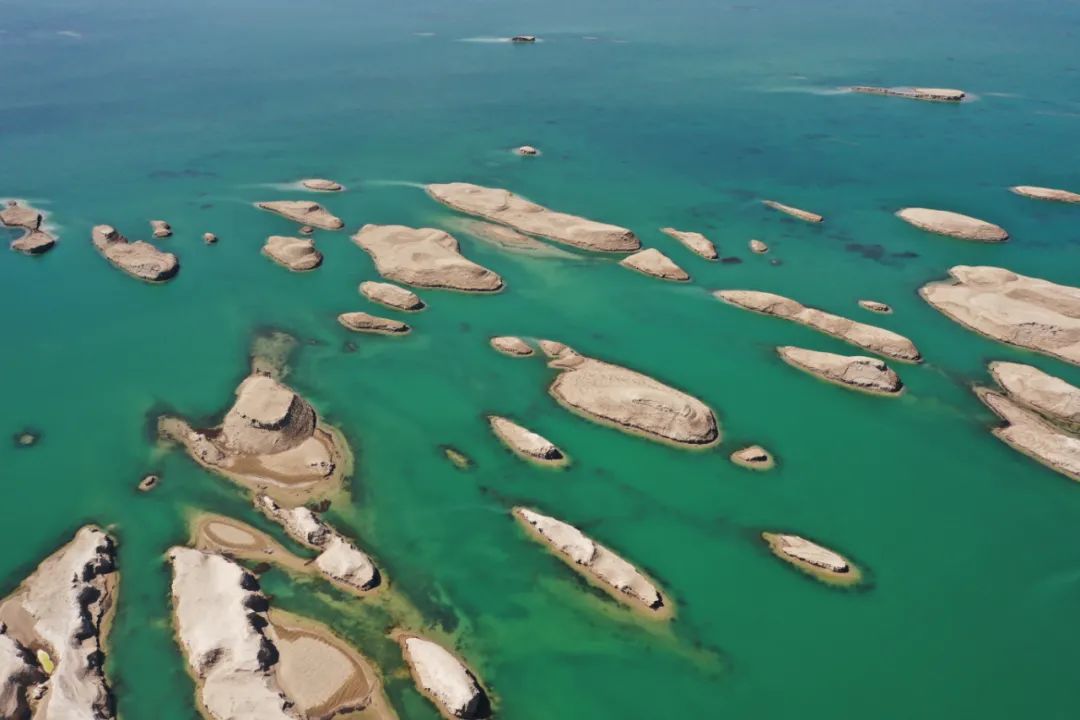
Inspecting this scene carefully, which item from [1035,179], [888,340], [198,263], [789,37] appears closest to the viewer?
[888,340]

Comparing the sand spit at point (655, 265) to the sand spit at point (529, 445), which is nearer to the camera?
the sand spit at point (529, 445)

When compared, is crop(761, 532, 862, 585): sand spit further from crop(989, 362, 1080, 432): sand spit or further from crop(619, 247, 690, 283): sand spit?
crop(619, 247, 690, 283): sand spit

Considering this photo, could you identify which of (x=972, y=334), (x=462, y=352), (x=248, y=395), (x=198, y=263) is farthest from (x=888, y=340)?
(x=198, y=263)

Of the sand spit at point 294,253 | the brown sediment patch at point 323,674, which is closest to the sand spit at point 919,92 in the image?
the sand spit at point 294,253

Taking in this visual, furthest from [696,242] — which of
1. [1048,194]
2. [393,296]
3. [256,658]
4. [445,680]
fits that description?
[256,658]

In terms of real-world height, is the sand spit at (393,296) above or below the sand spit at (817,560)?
above

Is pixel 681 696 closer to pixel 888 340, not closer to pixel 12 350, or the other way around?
pixel 888 340

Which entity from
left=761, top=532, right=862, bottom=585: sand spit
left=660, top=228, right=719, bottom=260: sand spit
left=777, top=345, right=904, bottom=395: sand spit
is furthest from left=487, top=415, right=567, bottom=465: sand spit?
left=660, top=228, right=719, bottom=260: sand spit

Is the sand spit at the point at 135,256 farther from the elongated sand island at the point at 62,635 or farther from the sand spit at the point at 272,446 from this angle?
the elongated sand island at the point at 62,635
